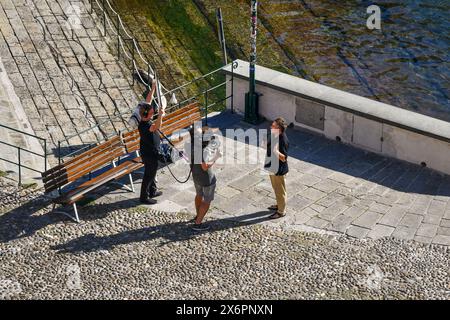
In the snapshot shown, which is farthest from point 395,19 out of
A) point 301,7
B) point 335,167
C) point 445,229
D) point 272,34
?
point 445,229

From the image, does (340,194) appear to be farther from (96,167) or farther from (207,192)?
(96,167)

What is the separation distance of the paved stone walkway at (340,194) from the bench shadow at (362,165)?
16mm

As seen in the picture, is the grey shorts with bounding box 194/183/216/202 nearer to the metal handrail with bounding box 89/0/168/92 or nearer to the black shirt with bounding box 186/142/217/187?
the black shirt with bounding box 186/142/217/187

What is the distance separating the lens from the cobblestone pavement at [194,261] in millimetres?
10945

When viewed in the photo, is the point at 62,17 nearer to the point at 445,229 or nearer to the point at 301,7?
the point at 301,7

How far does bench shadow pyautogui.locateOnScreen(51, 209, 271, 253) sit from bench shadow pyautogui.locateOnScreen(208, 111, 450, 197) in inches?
85.0

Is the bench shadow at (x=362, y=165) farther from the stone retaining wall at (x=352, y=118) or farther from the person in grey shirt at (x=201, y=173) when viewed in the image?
the person in grey shirt at (x=201, y=173)

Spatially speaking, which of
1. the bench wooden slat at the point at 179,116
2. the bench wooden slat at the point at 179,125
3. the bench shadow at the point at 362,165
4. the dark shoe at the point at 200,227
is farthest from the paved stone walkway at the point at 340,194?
the bench wooden slat at the point at 179,116

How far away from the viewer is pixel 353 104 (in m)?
14.7

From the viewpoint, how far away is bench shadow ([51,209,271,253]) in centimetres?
1195

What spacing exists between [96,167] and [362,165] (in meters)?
4.54

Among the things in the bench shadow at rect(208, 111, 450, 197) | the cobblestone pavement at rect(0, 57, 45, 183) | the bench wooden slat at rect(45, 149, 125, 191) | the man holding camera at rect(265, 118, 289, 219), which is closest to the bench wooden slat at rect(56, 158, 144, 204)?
the bench wooden slat at rect(45, 149, 125, 191)

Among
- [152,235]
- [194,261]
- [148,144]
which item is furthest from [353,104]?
[194,261]

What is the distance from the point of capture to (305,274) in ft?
37.1
